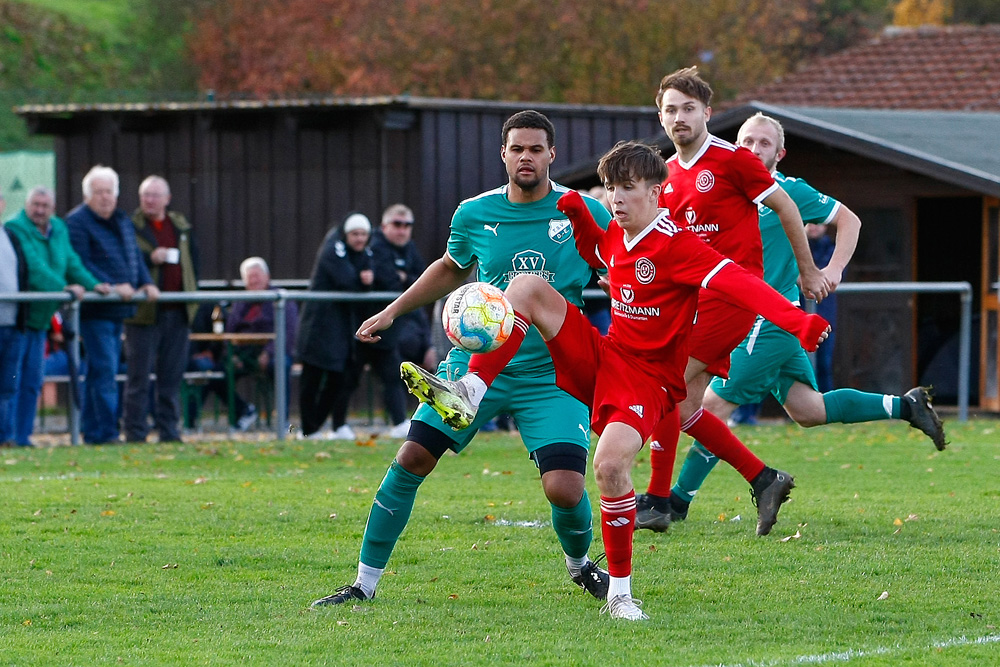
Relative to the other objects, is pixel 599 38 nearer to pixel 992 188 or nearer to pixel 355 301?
pixel 992 188

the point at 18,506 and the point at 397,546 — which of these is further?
the point at 18,506

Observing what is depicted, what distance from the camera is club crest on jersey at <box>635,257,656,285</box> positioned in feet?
20.6

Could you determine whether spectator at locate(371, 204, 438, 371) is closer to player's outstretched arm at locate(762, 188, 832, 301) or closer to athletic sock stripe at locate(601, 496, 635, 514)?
player's outstretched arm at locate(762, 188, 832, 301)

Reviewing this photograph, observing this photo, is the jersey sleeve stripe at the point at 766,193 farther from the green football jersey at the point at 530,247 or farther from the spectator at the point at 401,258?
the spectator at the point at 401,258

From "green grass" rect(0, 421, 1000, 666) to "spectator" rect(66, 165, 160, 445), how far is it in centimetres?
201

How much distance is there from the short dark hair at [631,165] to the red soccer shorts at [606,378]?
0.55 metres

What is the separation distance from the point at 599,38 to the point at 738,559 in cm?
3101

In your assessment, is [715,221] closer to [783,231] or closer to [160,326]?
[783,231]

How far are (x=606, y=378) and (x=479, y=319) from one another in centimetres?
68

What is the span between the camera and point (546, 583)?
6914mm

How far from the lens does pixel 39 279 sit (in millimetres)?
13117

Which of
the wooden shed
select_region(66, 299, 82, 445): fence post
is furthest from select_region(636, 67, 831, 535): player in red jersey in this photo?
the wooden shed

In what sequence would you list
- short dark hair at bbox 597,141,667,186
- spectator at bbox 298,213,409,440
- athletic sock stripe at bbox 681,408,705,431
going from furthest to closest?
1. spectator at bbox 298,213,409,440
2. athletic sock stripe at bbox 681,408,705,431
3. short dark hair at bbox 597,141,667,186

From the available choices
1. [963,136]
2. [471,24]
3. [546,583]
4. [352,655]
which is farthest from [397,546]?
[471,24]
